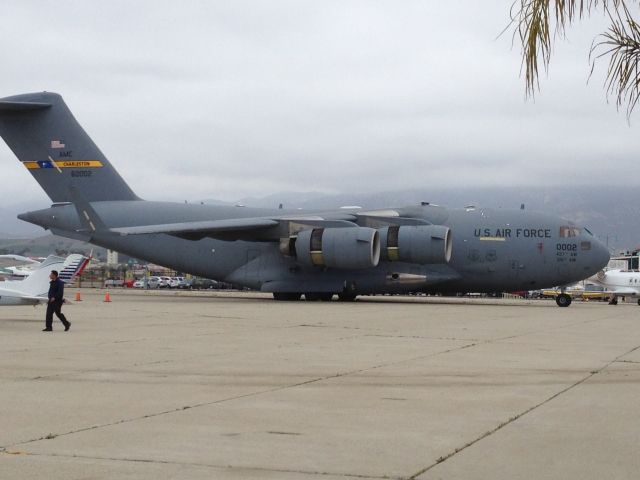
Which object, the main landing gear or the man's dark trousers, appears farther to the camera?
the main landing gear

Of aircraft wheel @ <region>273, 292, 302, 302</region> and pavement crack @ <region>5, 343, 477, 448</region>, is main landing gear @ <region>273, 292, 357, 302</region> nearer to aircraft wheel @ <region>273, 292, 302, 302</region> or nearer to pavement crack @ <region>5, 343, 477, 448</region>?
aircraft wheel @ <region>273, 292, 302, 302</region>

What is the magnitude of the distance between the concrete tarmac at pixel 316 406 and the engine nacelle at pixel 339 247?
42.6 ft

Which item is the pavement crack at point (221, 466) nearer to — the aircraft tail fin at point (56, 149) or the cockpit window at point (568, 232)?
the cockpit window at point (568, 232)

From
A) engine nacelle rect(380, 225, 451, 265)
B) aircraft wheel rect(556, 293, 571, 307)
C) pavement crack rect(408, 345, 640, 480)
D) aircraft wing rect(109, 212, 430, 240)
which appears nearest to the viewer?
pavement crack rect(408, 345, 640, 480)

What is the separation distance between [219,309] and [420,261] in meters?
7.67

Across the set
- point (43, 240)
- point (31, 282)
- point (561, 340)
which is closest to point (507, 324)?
point (561, 340)

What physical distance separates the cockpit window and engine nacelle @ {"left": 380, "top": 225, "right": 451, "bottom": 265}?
4.04m

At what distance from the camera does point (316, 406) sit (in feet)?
27.2

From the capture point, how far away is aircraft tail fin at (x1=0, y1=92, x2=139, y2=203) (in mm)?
33906

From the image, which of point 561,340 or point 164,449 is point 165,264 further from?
point 164,449

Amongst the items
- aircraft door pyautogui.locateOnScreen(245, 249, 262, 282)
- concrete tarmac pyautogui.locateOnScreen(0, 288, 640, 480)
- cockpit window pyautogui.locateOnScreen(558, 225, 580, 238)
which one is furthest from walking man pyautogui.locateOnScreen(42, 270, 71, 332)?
cockpit window pyautogui.locateOnScreen(558, 225, 580, 238)

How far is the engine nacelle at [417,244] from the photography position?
1153 inches

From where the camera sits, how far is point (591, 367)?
1180cm

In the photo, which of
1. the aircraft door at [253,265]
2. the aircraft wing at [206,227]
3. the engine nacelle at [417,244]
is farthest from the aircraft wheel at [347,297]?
the aircraft wing at [206,227]
